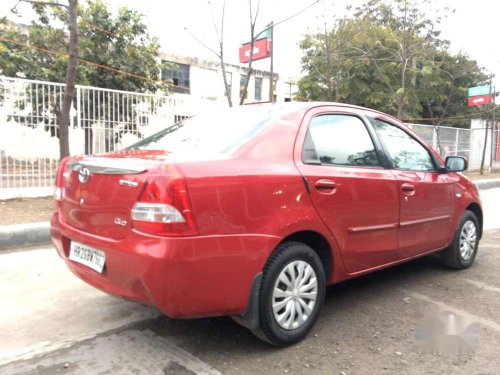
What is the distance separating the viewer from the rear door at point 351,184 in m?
3.04

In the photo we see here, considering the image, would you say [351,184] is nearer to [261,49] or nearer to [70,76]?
[70,76]

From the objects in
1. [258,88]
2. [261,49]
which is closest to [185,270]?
[261,49]

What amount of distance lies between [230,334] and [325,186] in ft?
3.91

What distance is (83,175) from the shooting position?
280 cm

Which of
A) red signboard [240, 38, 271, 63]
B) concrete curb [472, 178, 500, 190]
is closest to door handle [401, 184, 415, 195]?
red signboard [240, 38, 271, 63]

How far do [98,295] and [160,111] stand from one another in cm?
648

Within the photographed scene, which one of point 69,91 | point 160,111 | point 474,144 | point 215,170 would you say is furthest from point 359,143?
point 474,144

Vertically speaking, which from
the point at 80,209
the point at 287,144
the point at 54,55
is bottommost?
the point at 80,209

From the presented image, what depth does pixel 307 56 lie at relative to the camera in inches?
832

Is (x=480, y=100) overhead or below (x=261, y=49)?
below

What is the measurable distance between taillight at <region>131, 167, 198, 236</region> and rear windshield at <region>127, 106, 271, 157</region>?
317 mm

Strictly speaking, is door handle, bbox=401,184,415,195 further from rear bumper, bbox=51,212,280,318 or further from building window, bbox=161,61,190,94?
building window, bbox=161,61,190,94

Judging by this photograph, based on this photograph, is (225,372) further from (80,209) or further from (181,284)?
(80,209)

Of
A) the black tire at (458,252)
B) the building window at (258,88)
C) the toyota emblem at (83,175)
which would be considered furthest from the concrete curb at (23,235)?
the building window at (258,88)
